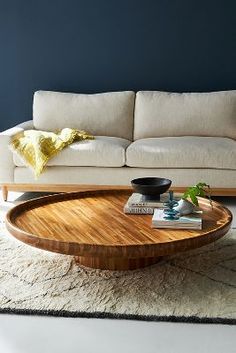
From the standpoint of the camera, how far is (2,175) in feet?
12.2

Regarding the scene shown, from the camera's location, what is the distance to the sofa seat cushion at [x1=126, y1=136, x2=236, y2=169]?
346 centimetres

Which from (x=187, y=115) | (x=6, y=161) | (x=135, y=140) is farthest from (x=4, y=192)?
(x=187, y=115)

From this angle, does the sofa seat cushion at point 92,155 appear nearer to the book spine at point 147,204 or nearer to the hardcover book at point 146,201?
the hardcover book at point 146,201

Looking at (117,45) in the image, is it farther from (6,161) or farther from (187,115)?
(6,161)

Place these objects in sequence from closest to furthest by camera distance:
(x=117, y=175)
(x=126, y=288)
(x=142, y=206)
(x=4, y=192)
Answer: (x=126, y=288)
(x=142, y=206)
(x=117, y=175)
(x=4, y=192)

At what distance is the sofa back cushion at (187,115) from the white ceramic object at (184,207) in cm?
177

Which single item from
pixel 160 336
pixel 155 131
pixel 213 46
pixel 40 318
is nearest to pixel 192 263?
pixel 160 336

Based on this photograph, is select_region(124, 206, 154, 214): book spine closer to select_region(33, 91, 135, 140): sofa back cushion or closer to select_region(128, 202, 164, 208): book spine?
select_region(128, 202, 164, 208): book spine

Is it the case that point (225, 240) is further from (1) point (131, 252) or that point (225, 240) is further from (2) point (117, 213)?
(1) point (131, 252)

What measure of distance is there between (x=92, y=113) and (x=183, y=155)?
103cm

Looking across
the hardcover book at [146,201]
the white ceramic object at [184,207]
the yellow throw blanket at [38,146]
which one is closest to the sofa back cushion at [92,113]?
the yellow throw blanket at [38,146]

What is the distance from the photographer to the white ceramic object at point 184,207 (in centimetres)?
231

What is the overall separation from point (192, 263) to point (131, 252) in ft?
1.85

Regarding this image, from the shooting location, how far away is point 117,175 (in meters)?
3.60
